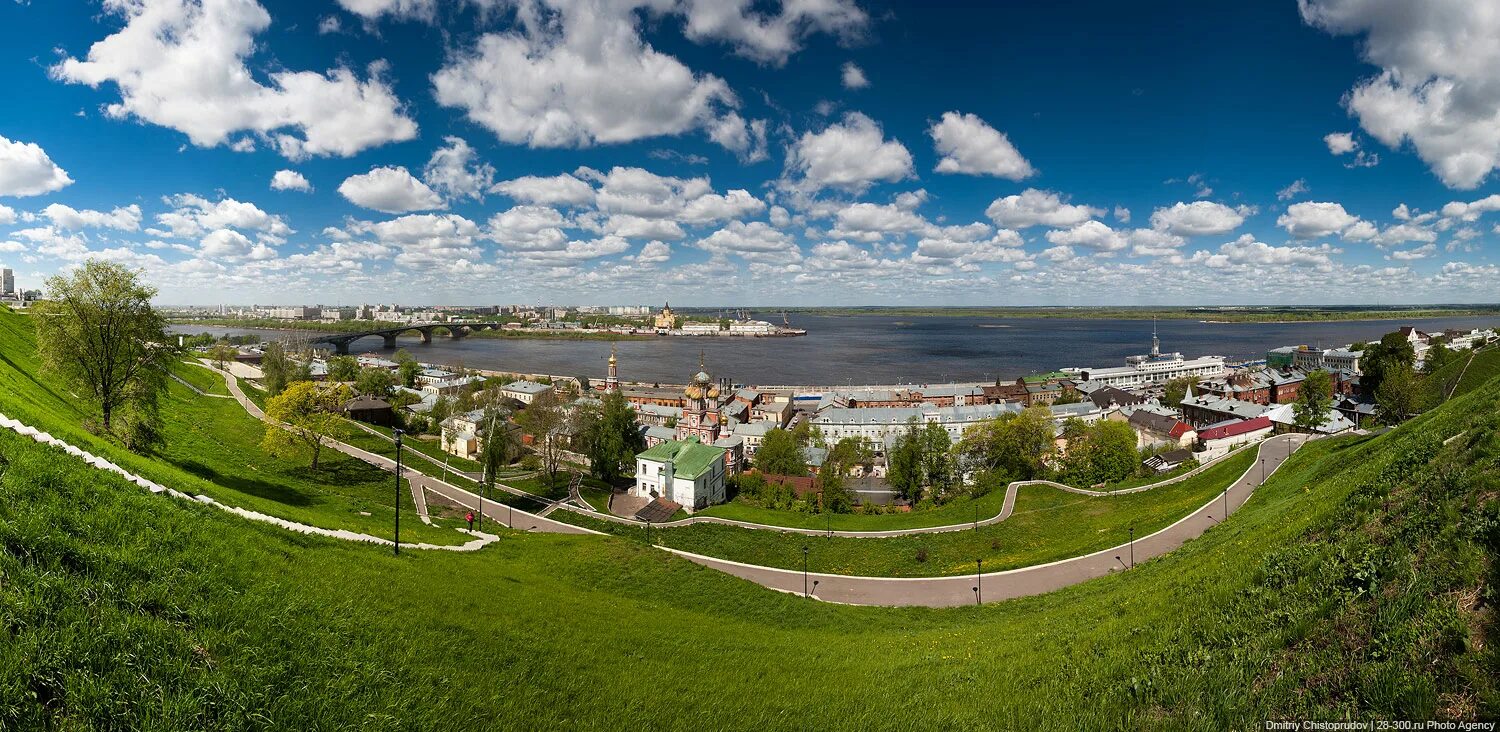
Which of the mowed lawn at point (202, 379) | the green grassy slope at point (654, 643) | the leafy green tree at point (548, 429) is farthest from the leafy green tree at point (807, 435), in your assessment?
the mowed lawn at point (202, 379)

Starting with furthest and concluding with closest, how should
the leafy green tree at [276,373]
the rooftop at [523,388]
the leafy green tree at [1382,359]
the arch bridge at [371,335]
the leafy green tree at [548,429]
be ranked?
the arch bridge at [371,335], the rooftop at [523,388], the leafy green tree at [1382,359], the leafy green tree at [276,373], the leafy green tree at [548,429]

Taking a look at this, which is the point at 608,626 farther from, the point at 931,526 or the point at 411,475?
the point at 411,475

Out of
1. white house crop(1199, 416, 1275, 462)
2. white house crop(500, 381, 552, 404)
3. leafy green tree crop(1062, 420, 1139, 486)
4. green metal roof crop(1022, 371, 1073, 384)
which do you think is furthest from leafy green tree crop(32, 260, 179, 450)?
green metal roof crop(1022, 371, 1073, 384)

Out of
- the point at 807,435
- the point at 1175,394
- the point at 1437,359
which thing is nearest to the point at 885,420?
the point at 807,435

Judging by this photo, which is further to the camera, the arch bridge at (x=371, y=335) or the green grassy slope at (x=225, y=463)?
the arch bridge at (x=371, y=335)

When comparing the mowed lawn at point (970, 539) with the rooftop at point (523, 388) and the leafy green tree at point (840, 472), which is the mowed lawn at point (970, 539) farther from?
the rooftop at point (523, 388)

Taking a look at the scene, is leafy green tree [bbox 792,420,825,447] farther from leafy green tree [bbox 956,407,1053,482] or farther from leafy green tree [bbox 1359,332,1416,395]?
leafy green tree [bbox 1359,332,1416,395]
